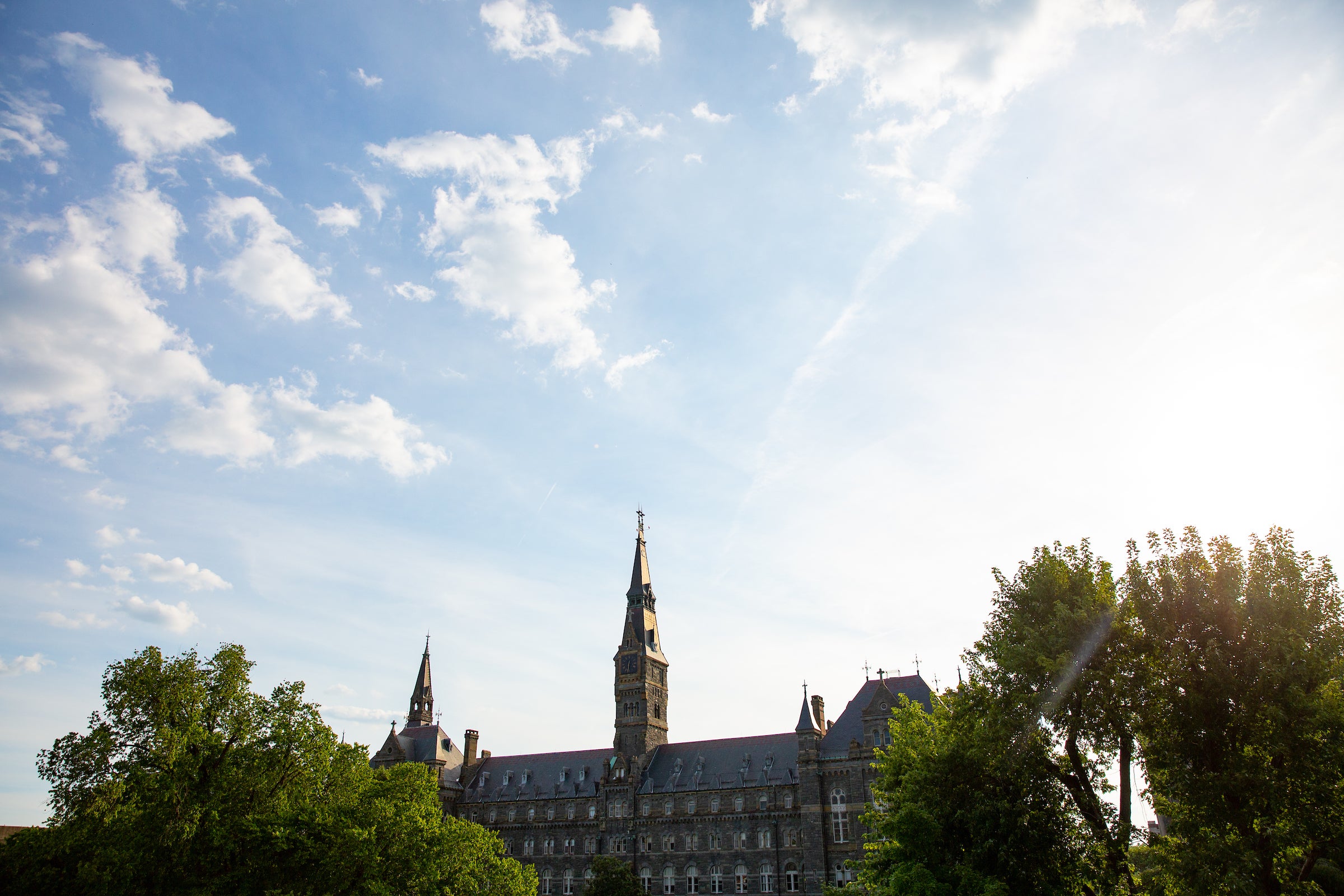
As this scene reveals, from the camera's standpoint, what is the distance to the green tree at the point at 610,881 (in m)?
65.2

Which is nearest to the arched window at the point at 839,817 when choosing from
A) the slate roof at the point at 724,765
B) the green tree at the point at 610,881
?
the slate roof at the point at 724,765

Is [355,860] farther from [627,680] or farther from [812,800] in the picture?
[627,680]

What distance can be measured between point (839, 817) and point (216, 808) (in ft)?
156

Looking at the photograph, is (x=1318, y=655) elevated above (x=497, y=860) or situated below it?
above

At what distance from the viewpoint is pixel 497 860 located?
46938 mm

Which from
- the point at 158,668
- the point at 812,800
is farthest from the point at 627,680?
the point at 158,668

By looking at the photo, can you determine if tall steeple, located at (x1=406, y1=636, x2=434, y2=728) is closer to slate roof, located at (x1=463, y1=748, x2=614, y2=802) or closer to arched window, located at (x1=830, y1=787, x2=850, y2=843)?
slate roof, located at (x1=463, y1=748, x2=614, y2=802)

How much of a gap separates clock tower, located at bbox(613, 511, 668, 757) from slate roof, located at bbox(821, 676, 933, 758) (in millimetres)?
19835

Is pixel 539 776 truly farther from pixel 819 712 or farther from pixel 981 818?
pixel 981 818

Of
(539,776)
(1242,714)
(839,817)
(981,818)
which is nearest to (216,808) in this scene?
(981,818)

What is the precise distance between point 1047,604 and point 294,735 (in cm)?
3213

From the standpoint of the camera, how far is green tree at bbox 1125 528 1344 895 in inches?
944

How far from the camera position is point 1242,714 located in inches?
1016

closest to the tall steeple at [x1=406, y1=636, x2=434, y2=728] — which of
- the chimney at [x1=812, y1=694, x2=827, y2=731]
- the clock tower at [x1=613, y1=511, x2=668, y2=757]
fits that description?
the clock tower at [x1=613, y1=511, x2=668, y2=757]
